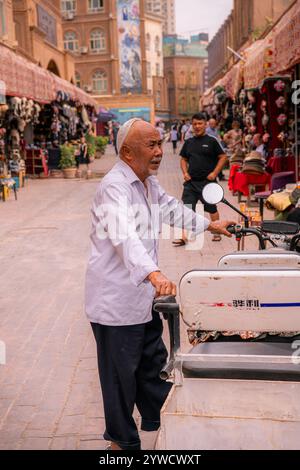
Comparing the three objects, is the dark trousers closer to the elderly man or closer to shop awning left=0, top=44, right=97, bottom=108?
the elderly man

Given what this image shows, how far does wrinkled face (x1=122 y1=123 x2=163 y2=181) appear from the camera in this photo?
9.94 ft

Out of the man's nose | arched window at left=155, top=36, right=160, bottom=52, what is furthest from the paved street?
arched window at left=155, top=36, right=160, bottom=52

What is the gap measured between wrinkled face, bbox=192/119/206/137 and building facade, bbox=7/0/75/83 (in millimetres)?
16482

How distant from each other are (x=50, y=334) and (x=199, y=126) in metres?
4.28

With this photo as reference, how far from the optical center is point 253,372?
8.57 feet

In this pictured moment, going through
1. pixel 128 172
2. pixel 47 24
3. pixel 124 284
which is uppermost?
pixel 47 24

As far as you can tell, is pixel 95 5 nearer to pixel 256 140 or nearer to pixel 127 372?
pixel 256 140

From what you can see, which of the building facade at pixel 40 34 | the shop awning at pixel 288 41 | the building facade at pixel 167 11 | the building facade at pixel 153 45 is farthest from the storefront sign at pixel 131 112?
the building facade at pixel 167 11

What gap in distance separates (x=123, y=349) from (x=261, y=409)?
0.78m

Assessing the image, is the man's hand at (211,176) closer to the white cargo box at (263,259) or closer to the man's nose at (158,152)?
the white cargo box at (263,259)

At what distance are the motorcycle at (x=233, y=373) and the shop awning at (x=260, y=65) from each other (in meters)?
8.81

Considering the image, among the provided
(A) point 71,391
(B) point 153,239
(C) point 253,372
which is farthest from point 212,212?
(C) point 253,372

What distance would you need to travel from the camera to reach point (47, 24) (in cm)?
3198

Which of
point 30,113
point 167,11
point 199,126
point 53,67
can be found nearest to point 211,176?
point 199,126
